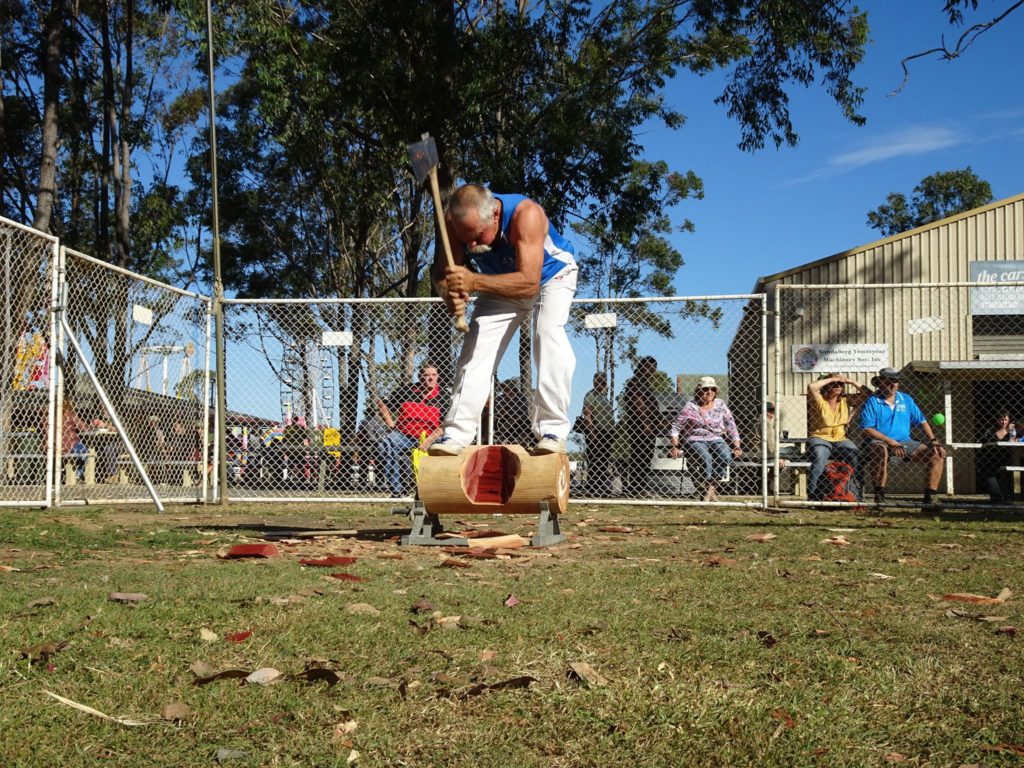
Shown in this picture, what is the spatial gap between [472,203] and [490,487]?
168 centimetres

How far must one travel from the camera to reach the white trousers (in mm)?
5844

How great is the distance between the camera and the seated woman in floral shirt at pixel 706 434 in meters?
11.0

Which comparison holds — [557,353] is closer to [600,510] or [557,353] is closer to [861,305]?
[600,510]

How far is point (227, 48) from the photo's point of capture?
56.7 feet

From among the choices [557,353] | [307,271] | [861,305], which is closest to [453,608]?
[557,353]

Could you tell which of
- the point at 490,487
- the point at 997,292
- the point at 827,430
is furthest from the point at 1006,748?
the point at 997,292

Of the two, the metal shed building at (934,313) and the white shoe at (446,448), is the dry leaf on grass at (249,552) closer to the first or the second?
the white shoe at (446,448)

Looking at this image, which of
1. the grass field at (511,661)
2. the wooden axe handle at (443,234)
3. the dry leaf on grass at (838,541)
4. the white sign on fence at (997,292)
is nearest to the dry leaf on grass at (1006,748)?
the grass field at (511,661)

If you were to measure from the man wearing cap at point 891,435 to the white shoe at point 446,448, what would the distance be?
6.11 metres

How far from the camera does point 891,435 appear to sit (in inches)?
430

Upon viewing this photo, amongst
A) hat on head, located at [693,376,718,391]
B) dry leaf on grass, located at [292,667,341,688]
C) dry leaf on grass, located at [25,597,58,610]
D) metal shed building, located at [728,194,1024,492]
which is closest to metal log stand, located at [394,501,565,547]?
dry leaf on grass, located at [25,597,58,610]

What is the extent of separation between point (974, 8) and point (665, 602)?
7525 millimetres

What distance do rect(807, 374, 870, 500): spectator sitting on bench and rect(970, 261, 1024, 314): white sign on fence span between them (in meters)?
12.2

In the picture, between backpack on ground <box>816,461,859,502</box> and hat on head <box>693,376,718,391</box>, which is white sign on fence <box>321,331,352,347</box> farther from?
backpack on ground <box>816,461,859,502</box>
